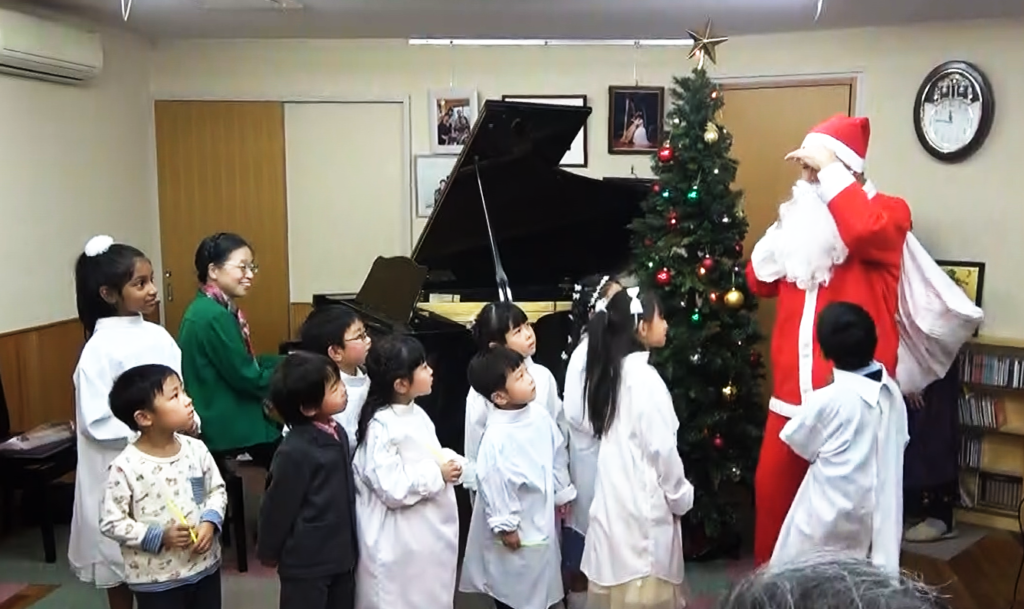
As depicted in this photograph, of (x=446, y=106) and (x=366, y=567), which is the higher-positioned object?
(x=446, y=106)

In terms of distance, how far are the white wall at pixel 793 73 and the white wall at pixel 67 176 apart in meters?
0.37

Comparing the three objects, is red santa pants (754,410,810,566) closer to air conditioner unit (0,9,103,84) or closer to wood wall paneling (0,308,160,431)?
wood wall paneling (0,308,160,431)

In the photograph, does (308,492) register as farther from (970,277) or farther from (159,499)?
(970,277)

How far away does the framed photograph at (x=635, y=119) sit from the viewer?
5.45 meters

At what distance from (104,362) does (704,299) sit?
7.21 ft

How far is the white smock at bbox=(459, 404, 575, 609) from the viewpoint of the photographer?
2.47 metres

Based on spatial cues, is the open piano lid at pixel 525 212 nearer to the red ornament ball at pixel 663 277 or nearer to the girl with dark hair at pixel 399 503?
the red ornament ball at pixel 663 277

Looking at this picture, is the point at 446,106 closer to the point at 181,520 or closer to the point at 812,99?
the point at 812,99

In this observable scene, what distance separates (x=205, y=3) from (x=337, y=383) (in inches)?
111

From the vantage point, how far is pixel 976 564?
3.87m

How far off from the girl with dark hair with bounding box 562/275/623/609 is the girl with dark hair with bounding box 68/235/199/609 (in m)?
1.15

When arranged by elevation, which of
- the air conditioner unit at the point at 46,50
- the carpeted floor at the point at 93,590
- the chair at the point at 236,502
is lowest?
the carpeted floor at the point at 93,590

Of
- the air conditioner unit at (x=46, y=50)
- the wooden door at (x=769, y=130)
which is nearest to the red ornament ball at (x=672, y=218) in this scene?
the wooden door at (x=769, y=130)

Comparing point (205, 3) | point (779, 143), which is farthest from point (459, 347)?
point (779, 143)
